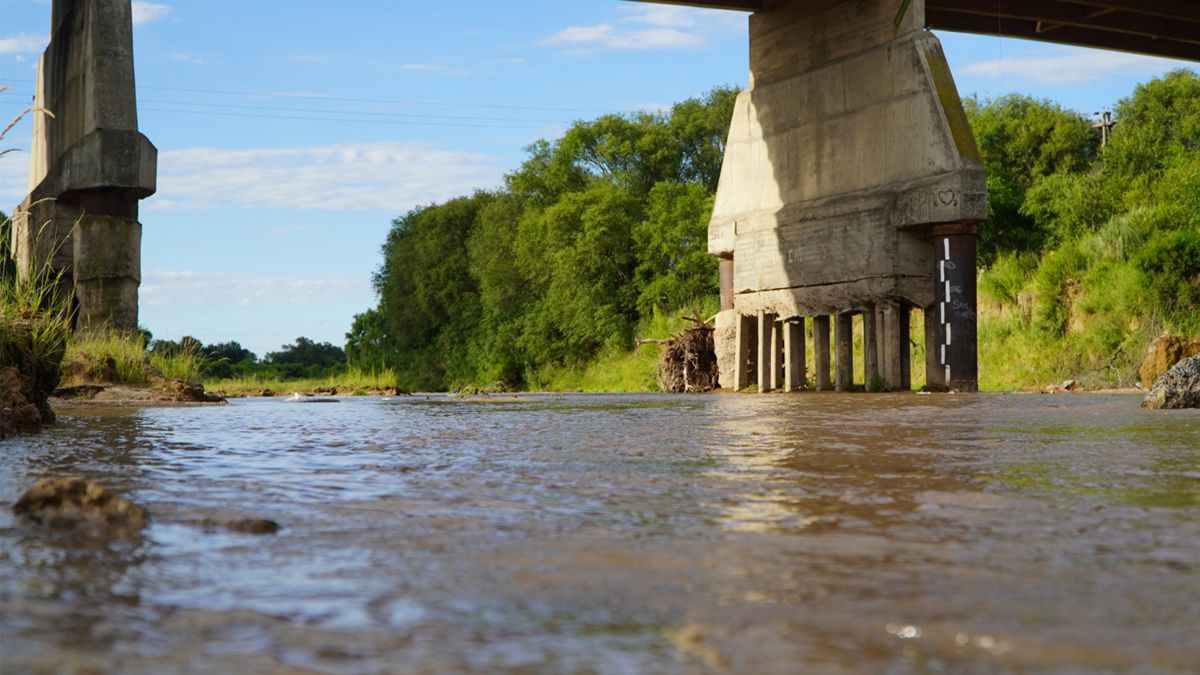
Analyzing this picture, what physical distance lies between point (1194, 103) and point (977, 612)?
5051cm

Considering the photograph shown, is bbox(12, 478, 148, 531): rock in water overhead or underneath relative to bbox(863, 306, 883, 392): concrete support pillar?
underneath

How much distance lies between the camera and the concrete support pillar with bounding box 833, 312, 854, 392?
22484 mm

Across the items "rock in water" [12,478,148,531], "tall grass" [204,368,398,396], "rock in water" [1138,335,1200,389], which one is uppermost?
"rock in water" [1138,335,1200,389]

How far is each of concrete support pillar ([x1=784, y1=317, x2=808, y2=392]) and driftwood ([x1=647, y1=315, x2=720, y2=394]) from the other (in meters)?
4.33

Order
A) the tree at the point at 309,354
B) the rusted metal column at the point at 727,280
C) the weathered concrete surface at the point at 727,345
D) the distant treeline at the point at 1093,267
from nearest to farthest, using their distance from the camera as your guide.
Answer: the distant treeline at the point at 1093,267, the weathered concrete surface at the point at 727,345, the rusted metal column at the point at 727,280, the tree at the point at 309,354

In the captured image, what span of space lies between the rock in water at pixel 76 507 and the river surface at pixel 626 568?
69 millimetres

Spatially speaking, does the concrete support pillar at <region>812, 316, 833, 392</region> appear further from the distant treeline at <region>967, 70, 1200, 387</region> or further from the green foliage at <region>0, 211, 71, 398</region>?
the green foliage at <region>0, 211, 71, 398</region>

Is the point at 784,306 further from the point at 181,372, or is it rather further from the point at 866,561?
the point at 866,561

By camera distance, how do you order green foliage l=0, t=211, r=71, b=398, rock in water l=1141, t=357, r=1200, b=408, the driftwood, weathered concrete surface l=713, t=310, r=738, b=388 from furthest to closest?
the driftwood
weathered concrete surface l=713, t=310, r=738, b=388
rock in water l=1141, t=357, r=1200, b=408
green foliage l=0, t=211, r=71, b=398

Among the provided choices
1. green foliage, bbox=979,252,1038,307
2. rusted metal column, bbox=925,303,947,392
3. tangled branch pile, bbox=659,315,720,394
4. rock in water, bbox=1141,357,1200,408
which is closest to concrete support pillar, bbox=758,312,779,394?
tangled branch pile, bbox=659,315,720,394

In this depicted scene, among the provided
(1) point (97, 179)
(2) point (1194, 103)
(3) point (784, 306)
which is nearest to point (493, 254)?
(2) point (1194, 103)

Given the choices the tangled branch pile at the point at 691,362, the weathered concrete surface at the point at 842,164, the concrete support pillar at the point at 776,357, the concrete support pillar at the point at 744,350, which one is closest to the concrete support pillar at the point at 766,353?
the concrete support pillar at the point at 776,357

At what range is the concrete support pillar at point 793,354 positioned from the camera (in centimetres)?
2359

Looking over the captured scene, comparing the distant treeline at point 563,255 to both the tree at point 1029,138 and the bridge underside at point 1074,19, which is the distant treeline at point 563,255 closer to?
the tree at point 1029,138
